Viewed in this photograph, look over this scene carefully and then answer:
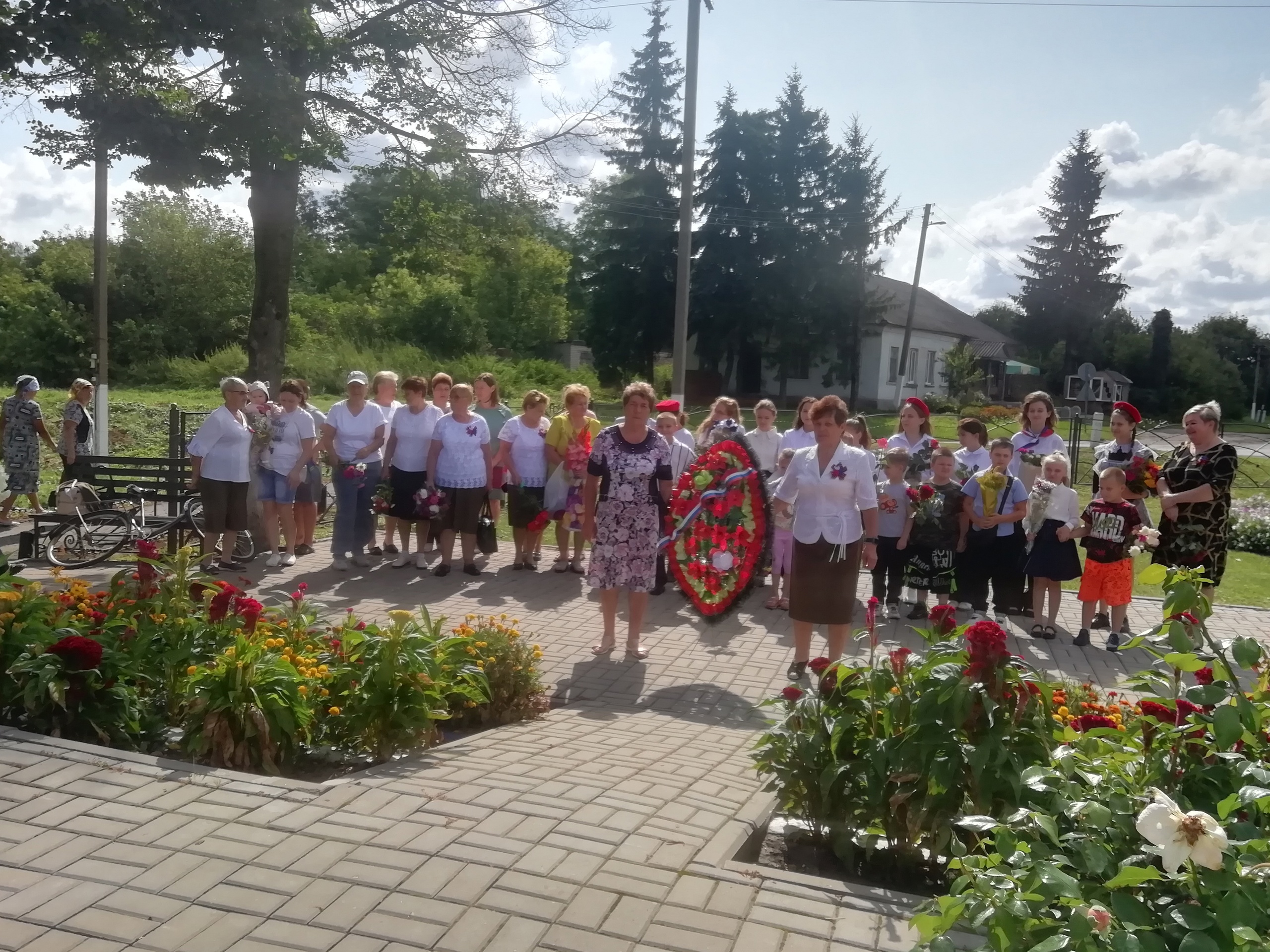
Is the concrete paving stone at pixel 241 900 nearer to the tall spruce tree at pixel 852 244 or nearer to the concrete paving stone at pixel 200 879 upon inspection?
the concrete paving stone at pixel 200 879

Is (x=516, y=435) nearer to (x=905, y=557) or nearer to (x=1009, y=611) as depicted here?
(x=905, y=557)

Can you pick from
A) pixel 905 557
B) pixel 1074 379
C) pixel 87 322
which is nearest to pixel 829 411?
pixel 905 557

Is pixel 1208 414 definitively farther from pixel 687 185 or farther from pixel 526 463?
pixel 687 185

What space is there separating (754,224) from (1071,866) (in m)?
38.9

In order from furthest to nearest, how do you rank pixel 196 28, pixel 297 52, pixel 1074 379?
pixel 1074 379
pixel 297 52
pixel 196 28

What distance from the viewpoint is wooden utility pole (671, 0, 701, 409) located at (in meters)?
16.0

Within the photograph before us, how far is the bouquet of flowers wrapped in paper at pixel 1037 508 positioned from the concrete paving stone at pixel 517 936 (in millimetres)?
6573

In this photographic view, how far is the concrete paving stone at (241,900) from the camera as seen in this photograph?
3.21m

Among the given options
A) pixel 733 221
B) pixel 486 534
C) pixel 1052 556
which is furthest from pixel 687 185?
pixel 733 221

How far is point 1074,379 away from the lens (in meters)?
54.4

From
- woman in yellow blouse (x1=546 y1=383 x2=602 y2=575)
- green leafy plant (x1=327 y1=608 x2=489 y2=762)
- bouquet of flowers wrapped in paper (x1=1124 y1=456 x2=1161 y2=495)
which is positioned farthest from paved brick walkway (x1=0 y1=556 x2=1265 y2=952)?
woman in yellow blouse (x1=546 y1=383 x2=602 y2=575)

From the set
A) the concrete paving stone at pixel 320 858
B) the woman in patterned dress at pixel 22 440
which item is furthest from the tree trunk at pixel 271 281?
the concrete paving stone at pixel 320 858

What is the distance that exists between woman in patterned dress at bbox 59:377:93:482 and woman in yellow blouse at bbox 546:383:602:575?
5063 mm

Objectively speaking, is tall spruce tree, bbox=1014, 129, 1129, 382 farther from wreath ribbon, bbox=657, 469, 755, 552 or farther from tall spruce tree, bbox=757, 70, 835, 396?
wreath ribbon, bbox=657, 469, 755, 552
